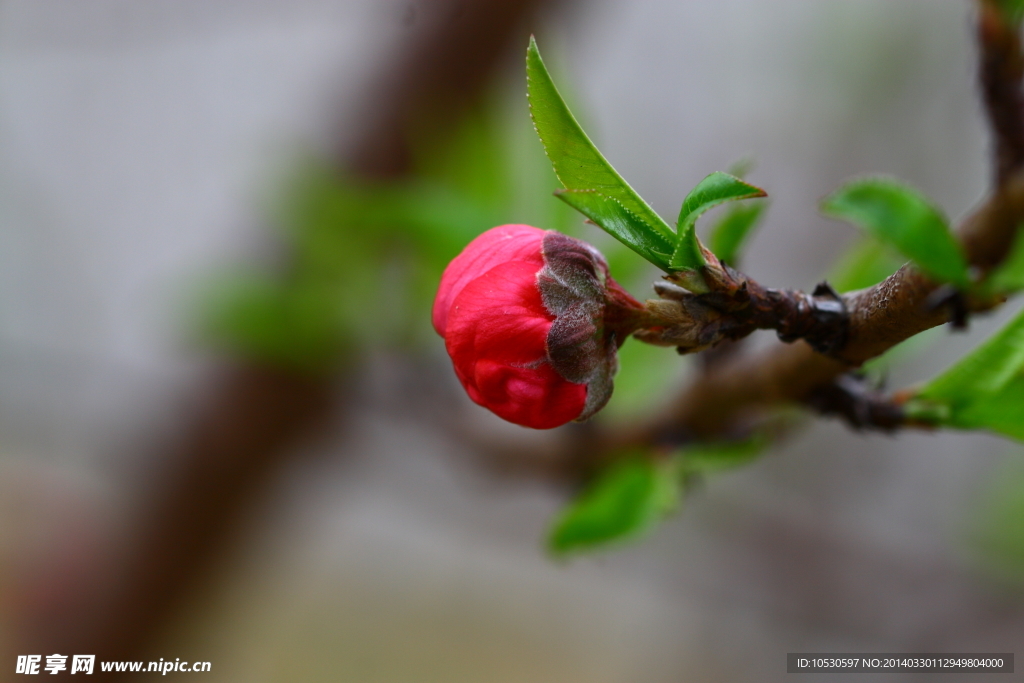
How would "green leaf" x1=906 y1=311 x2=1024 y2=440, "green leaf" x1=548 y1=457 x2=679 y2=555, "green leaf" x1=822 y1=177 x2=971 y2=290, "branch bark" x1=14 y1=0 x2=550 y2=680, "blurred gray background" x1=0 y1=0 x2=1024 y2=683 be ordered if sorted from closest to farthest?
"green leaf" x1=822 y1=177 x2=971 y2=290 → "green leaf" x1=906 y1=311 x2=1024 y2=440 → "green leaf" x1=548 y1=457 x2=679 y2=555 → "branch bark" x1=14 y1=0 x2=550 y2=680 → "blurred gray background" x1=0 y1=0 x2=1024 y2=683

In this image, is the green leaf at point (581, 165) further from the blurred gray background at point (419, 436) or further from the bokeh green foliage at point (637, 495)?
the blurred gray background at point (419, 436)

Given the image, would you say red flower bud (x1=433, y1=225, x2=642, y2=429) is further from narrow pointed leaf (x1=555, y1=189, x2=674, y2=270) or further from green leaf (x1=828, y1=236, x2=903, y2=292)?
green leaf (x1=828, y1=236, x2=903, y2=292)

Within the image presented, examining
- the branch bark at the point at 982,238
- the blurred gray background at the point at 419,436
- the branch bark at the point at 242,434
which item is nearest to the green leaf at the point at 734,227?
the branch bark at the point at 982,238

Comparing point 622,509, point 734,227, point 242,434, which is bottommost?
point 622,509

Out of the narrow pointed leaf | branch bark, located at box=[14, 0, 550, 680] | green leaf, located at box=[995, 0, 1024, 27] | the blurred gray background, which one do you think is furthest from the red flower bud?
the blurred gray background

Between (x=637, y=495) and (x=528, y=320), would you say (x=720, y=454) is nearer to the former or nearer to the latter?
(x=637, y=495)

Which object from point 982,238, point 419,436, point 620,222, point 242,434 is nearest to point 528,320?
point 620,222

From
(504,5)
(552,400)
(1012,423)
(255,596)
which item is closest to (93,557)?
(255,596)

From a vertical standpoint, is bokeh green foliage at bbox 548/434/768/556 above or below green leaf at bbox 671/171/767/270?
below
